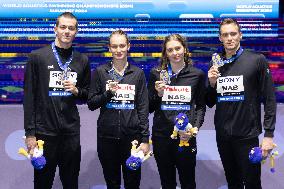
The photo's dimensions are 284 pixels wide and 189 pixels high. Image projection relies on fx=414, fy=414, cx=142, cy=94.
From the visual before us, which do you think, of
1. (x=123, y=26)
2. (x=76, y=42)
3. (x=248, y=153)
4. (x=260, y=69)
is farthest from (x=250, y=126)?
(x=76, y=42)

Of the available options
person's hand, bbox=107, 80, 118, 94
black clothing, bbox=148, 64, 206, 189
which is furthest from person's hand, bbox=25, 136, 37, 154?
black clothing, bbox=148, 64, 206, 189

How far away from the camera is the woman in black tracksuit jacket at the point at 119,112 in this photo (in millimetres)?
3289

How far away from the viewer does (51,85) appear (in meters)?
3.26

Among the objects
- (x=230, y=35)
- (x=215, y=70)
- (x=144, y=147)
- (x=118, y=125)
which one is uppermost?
(x=230, y=35)

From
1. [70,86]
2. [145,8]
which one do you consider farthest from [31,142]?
[145,8]

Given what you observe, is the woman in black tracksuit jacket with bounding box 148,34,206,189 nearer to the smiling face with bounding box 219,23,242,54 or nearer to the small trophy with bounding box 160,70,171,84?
the small trophy with bounding box 160,70,171,84

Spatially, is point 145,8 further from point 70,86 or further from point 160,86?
point 70,86

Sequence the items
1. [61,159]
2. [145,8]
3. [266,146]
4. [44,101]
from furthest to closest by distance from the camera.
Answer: [145,8], [61,159], [44,101], [266,146]

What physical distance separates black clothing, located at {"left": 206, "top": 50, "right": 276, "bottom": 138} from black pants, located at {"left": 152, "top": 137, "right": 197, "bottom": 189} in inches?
13.1

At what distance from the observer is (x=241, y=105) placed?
3.18m

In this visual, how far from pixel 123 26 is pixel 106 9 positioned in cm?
26

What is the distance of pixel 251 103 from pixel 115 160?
116 centimetres

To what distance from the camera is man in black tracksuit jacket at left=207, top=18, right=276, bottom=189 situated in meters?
3.15

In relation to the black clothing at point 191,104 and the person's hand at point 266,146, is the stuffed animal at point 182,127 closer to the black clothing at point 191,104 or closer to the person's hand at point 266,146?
the black clothing at point 191,104
